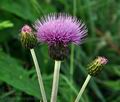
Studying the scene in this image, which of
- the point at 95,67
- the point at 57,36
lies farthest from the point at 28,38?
the point at 95,67

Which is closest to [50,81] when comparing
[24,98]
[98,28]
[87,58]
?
[24,98]

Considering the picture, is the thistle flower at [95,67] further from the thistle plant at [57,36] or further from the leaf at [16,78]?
the leaf at [16,78]

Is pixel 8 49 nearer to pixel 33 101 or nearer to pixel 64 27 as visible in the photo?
pixel 33 101

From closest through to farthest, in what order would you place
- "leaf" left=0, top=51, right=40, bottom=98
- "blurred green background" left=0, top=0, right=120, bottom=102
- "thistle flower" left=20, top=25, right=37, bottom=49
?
"thistle flower" left=20, top=25, right=37, bottom=49 < "leaf" left=0, top=51, right=40, bottom=98 < "blurred green background" left=0, top=0, right=120, bottom=102

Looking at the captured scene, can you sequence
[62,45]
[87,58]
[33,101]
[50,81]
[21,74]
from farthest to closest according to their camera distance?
[87,58] → [33,101] → [50,81] → [21,74] → [62,45]

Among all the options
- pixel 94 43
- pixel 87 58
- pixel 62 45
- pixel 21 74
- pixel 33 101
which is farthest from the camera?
pixel 94 43

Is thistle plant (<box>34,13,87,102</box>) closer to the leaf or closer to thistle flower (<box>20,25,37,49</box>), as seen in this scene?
thistle flower (<box>20,25,37,49</box>)

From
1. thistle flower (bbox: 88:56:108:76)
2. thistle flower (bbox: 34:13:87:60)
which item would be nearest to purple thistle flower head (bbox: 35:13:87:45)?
thistle flower (bbox: 34:13:87:60)

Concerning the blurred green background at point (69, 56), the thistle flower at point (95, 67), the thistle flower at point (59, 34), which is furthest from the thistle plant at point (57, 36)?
the blurred green background at point (69, 56)

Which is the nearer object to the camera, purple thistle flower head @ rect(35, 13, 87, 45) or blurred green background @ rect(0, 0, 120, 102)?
purple thistle flower head @ rect(35, 13, 87, 45)
